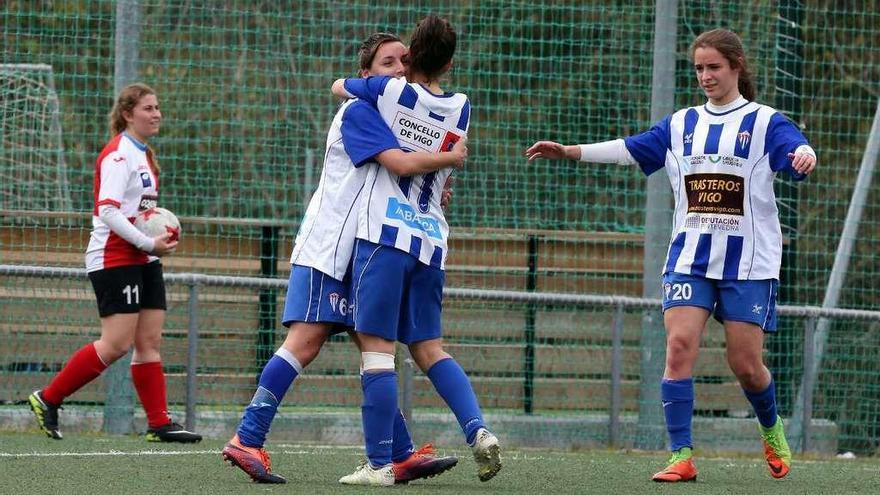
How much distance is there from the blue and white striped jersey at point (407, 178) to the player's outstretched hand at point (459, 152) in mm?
16

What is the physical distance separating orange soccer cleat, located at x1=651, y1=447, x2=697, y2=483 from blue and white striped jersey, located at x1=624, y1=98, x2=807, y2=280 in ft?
2.42

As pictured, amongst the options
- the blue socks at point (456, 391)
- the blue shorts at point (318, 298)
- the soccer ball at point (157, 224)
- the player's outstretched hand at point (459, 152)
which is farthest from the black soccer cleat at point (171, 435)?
the player's outstretched hand at point (459, 152)

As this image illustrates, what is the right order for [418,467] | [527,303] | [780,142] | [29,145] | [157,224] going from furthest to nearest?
[29,145]
[527,303]
[157,224]
[780,142]
[418,467]

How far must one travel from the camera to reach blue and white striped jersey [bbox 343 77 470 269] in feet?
19.3

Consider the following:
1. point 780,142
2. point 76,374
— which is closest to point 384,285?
point 780,142

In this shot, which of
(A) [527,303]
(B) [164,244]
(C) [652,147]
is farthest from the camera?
(A) [527,303]

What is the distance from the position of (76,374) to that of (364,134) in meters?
3.13

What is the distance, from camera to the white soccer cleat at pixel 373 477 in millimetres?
5902

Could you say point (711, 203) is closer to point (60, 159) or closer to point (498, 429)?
point (498, 429)

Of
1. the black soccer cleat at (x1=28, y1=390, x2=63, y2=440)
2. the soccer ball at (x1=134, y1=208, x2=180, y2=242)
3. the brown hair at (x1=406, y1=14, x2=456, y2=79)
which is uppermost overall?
the brown hair at (x1=406, y1=14, x2=456, y2=79)

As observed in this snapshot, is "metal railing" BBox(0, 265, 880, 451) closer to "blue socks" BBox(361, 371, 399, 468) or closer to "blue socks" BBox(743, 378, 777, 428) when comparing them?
"blue socks" BBox(743, 378, 777, 428)

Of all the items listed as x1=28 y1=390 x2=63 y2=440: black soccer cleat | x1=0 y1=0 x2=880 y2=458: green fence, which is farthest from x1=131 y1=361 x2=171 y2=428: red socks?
x1=0 y1=0 x2=880 y2=458: green fence

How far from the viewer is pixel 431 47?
5902 millimetres

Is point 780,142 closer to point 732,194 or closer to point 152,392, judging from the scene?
point 732,194
